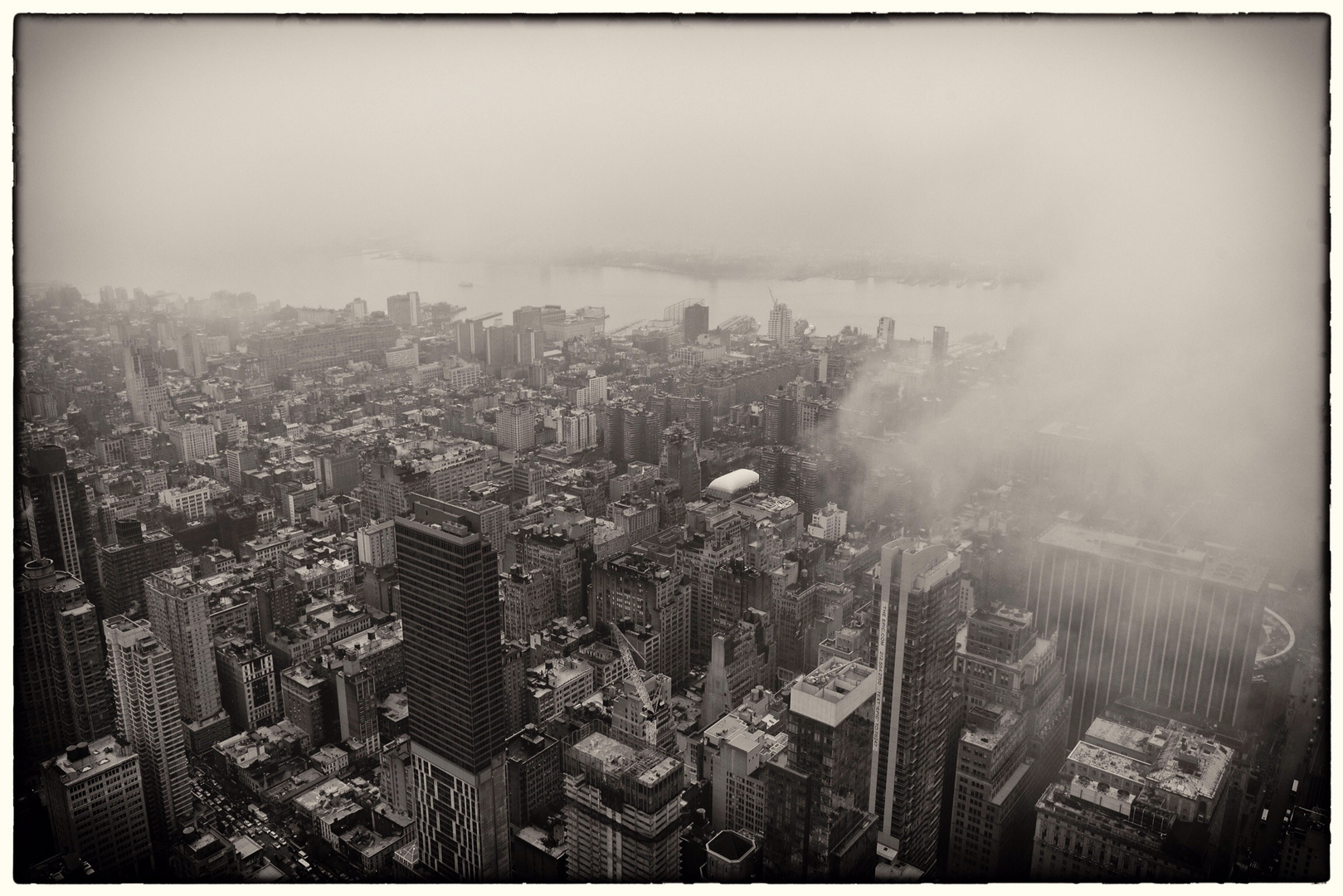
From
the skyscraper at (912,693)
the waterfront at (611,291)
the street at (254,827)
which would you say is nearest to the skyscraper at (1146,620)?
the skyscraper at (912,693)

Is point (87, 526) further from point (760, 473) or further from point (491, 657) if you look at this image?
point (760, 473)

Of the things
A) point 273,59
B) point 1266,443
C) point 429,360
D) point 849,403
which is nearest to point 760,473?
point 849,403

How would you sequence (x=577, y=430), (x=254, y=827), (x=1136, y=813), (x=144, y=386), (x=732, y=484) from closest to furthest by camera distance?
(x=1136, y=813) < (x=254, y=827) < (x=144, y=386) < (x=732, y=484) < (x=577, y=430)

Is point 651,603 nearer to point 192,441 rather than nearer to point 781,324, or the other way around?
point 781,324

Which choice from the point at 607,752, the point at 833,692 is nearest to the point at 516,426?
the point at 607,752

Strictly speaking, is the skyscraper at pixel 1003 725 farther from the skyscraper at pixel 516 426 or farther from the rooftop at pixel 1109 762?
the skyscraper at pixel 516 426
